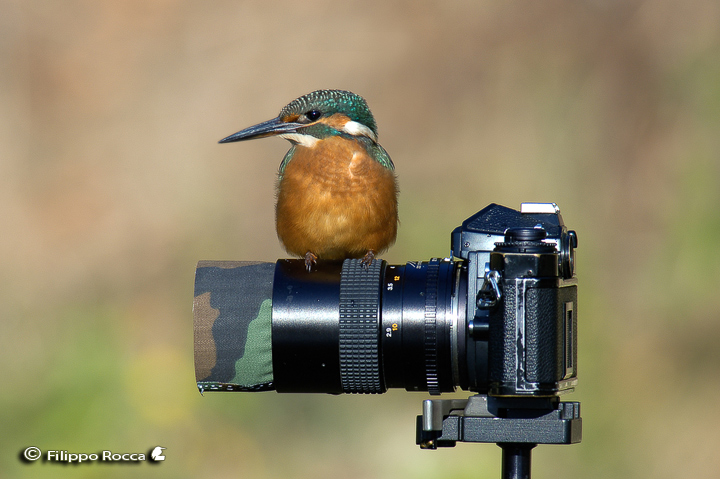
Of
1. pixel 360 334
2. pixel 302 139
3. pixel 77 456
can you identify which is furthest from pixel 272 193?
pixel 360 334

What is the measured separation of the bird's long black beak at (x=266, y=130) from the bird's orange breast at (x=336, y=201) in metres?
0.13

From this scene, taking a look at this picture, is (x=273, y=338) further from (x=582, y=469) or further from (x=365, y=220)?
(x=582, y=469)

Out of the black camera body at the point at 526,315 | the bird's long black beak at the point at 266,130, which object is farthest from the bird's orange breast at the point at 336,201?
the black camera body at the point at 526,315

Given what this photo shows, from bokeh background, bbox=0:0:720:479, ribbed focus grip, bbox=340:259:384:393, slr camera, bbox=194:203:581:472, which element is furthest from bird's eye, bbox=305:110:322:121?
bokeh background, bbox=0:0:720:479

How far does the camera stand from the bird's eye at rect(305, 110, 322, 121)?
3197mm

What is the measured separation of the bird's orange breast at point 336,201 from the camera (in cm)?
321

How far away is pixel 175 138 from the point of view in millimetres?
6430

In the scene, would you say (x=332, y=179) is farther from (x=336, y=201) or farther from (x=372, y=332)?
(x=372, y=332)

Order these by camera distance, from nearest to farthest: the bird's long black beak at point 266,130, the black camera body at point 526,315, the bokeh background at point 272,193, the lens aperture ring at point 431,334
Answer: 1. the black camera body at point 526,315
2. the lens aperture ring at point 431,334
3. the bird's long black beak at point 266,130
4. the bokeh background at point 272,193

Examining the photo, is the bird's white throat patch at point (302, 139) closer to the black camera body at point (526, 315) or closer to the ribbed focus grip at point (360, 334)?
the ribbed focus grip at point (360, 334)

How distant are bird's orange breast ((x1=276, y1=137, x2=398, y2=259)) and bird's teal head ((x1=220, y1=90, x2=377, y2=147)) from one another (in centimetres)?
4

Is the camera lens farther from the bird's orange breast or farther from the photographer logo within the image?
the photographer logo

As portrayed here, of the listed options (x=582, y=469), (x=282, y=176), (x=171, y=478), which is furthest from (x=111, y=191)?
(x=582, y=469)

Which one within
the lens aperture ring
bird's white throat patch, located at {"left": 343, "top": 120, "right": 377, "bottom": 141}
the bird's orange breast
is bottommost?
the lens aperture ring
